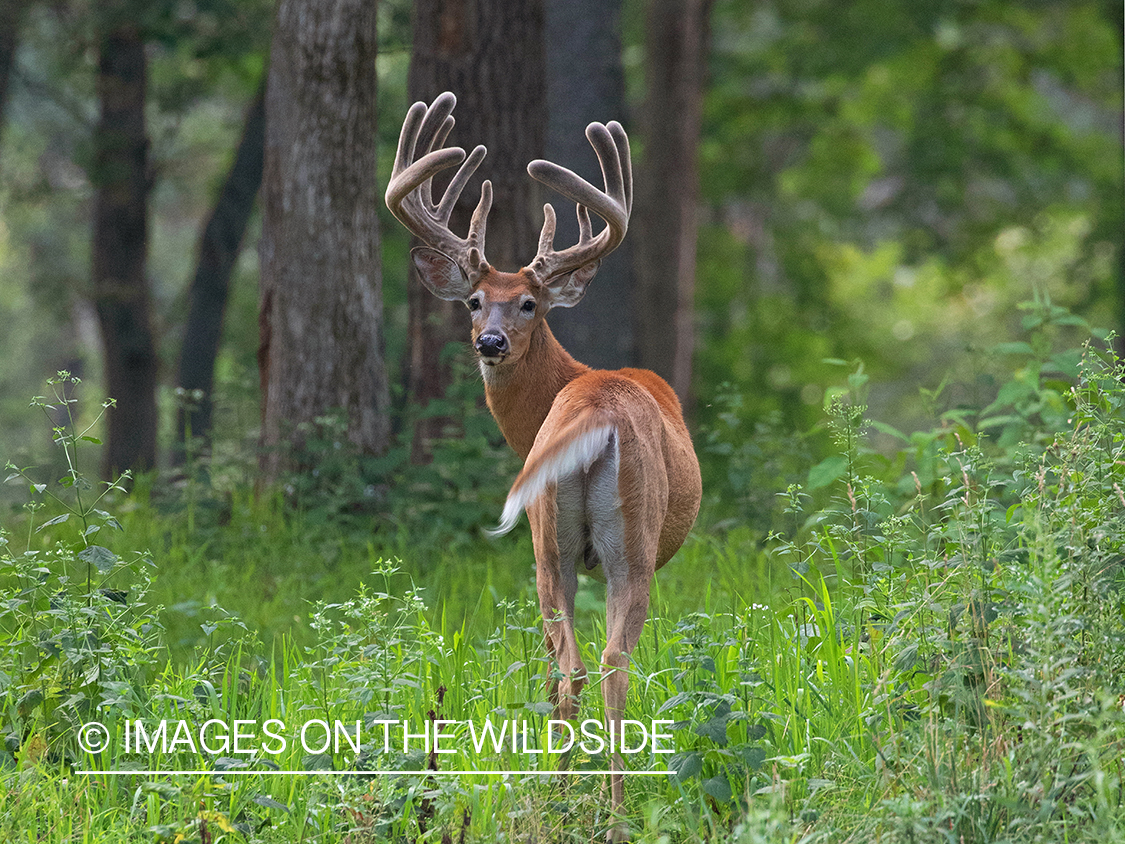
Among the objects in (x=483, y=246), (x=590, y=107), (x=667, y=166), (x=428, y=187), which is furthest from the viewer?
(x=667, y=166)

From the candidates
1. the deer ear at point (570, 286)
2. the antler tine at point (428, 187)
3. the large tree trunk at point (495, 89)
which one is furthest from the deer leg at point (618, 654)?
the large tree trunk at point (495, 89)

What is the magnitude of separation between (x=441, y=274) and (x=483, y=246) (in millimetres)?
222

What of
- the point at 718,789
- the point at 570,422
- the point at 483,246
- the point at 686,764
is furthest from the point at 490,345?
the point at 718,789

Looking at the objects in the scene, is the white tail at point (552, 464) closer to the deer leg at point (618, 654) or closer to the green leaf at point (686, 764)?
the deer leg at point (618, 654)

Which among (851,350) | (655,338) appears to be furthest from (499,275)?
(851,350)

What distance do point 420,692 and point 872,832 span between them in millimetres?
1602

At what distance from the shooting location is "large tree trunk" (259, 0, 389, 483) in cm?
782

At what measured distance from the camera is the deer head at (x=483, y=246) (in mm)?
4766

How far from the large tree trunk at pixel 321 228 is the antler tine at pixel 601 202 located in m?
3.04

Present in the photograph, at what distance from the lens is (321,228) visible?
7840 mm

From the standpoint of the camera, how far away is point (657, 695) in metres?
4.01

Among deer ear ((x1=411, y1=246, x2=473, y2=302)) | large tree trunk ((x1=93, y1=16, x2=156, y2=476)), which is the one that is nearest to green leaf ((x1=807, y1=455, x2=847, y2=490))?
deer ear ((x1=411, y1=246, x2=473, y2=302))

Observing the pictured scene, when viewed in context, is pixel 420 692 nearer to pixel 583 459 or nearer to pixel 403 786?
pixel 403 786

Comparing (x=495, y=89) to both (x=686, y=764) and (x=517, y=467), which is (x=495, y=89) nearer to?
(x=517, y=467)
